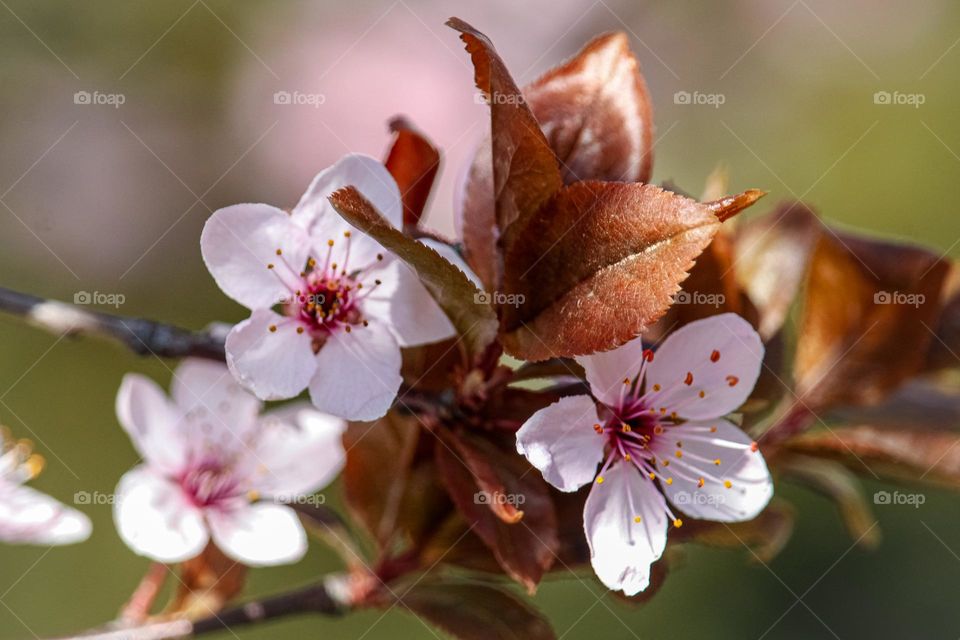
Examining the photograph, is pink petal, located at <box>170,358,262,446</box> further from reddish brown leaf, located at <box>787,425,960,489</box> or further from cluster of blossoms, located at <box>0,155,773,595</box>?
reddish brown leaf, located at <box>787,425,960,489</box>

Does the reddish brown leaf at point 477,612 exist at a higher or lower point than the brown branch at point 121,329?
lower

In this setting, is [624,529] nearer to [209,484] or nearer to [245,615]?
[245,615]

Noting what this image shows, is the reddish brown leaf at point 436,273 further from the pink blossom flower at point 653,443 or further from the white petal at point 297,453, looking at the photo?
the white petal at point 297,453

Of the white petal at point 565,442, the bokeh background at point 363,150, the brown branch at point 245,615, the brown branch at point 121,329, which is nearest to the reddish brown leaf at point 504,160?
the white petal at point 565,442

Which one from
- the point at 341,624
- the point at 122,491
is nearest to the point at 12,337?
the point at 341,624

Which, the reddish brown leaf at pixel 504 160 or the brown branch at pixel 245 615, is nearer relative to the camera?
the reddish brown leaf at pixel 504 160

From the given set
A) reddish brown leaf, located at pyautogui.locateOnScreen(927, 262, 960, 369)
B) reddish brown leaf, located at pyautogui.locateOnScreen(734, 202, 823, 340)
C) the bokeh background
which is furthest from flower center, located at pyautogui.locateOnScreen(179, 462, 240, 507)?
the bokeh background
